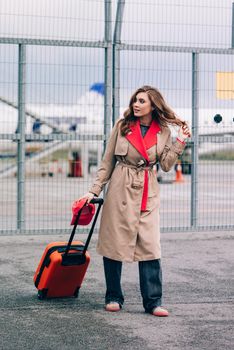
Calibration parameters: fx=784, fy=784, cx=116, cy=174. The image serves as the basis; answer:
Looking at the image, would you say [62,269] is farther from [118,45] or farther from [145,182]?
[118,45]

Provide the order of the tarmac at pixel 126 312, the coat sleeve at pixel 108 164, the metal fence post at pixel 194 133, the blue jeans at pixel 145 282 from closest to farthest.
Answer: the tarmac at pixel 126 312 < the blue jeans at pixel 145 282 < the coat sleeve at pixel 108 164 < the metal fence post at pixel 194 133

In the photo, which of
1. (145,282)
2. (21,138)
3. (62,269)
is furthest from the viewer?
(21,138)

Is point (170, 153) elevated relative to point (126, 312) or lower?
elevated

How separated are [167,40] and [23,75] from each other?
199 centimetres

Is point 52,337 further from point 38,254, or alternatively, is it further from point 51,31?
point 51,31

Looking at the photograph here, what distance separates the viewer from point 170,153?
6238mm

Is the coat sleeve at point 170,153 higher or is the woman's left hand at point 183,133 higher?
the woman's left hand at point 183,133

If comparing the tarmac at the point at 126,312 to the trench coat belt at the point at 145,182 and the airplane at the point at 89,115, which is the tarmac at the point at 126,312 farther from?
the airplane at the point at 89,115

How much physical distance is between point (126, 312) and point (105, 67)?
472cm

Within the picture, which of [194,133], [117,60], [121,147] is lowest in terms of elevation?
[121,147]

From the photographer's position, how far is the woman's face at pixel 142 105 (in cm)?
622

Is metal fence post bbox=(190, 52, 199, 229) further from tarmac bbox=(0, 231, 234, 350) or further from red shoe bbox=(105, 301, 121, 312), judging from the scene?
red shoe bbox=(105, 301, 121, 312)

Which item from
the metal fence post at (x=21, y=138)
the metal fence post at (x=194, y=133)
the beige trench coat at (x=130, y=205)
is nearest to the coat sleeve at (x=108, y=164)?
the beige trench coat at (x=130, y=205)

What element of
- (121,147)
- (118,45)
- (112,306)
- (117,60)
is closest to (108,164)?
(121,147)
